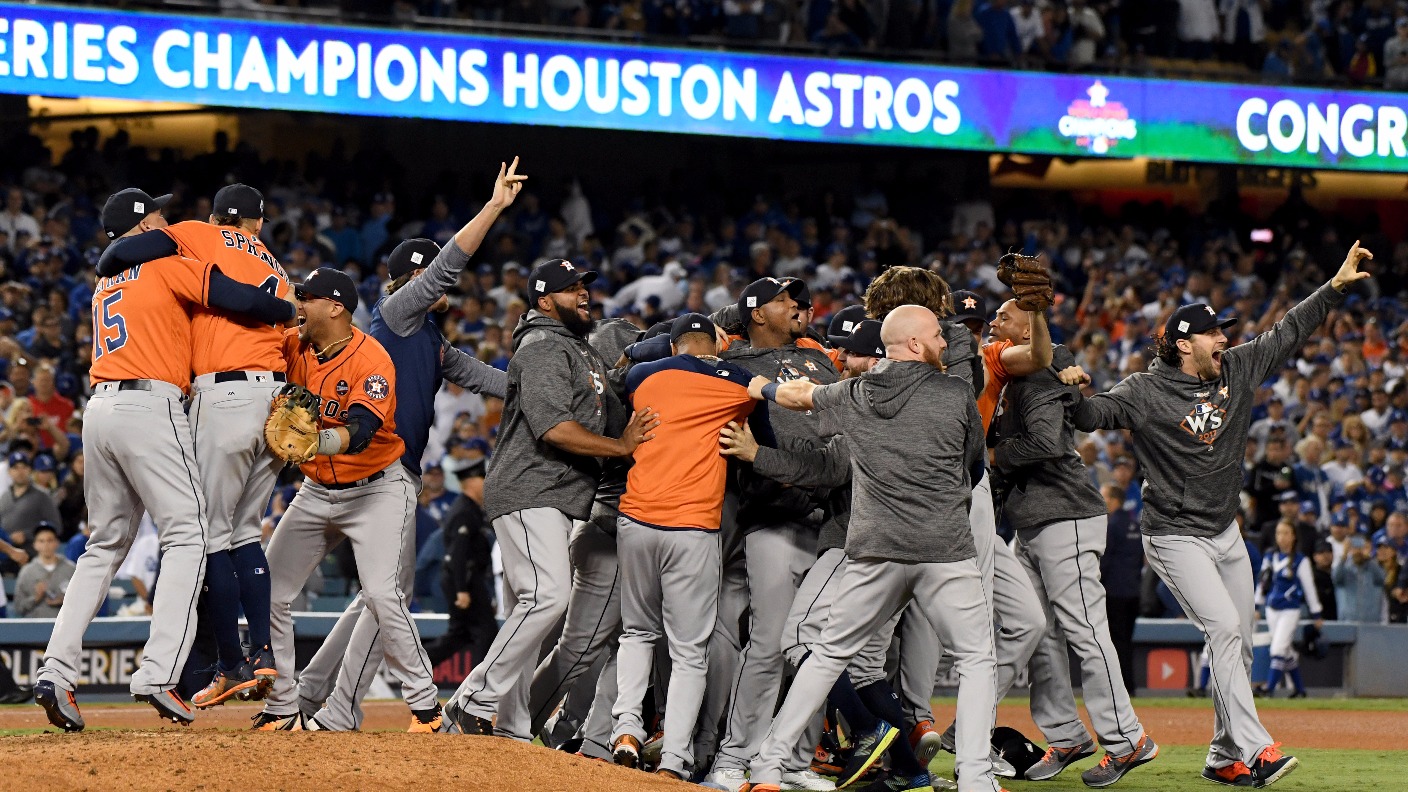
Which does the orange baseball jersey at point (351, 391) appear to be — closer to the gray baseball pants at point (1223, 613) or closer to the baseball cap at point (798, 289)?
the baseball cap at point (798, 289)

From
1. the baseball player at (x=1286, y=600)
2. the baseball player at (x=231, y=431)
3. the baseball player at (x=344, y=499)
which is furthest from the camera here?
the baseball player at (x=1286, y=600)

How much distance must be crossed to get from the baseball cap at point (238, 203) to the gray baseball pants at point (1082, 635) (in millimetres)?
3718

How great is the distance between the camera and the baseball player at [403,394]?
7570 mm

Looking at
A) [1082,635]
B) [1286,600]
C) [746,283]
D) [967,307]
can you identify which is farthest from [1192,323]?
[746,283]

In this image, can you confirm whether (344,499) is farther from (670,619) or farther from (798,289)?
(798,289)

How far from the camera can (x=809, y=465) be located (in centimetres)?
720

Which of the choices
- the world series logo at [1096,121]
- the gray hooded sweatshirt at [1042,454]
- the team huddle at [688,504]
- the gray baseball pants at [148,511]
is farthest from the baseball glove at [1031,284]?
the world series logo at [1096,121]

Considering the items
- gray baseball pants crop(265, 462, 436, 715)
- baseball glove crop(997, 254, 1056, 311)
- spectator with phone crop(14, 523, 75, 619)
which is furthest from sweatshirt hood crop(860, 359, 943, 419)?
spectator with phone crop(14, 523, 75, 619)

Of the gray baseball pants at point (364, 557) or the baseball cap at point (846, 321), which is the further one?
the baseball cap at point (846, 321)

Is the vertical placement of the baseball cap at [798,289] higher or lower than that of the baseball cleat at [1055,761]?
Answer: higher

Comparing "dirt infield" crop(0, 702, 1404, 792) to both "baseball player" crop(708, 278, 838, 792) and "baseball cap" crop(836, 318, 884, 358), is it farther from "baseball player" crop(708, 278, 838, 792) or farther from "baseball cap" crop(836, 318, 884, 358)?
"baseball cap" crop(836, 318, 884, 358)

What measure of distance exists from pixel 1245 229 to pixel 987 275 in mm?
5720

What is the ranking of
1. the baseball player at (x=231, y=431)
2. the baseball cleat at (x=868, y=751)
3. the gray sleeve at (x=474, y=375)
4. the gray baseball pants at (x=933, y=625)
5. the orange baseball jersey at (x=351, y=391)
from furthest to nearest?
1. the gray sleeve at (x=474, y=375)
2. the orange baseball jersey at (x=351, y=391)
3. the baseball cleat at (x=868, y=751)
4. the baseball player at (x=231, y=431)
5. the gray baseball pants at (x=933, y=625)

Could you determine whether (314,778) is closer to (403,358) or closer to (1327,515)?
(403,358)
